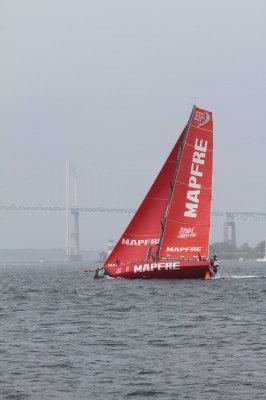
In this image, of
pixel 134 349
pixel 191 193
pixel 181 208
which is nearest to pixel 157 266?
pixel 181 208

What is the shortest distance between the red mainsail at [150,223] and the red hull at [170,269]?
1.19 meters

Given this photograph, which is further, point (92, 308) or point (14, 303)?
point (14, 303)

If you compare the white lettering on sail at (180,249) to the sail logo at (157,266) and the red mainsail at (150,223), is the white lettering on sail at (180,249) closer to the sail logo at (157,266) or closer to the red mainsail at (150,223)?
the red mainsail at (150,223)

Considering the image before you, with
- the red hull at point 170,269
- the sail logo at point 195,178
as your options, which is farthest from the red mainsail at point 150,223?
the red hull at point 170,269

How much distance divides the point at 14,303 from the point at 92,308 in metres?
4.66

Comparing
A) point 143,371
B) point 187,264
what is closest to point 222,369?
point 143,371

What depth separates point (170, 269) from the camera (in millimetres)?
42031

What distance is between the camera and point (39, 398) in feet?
46.6

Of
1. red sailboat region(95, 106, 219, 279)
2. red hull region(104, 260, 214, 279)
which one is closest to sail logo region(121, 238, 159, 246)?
red sailboat region(95, 106, 219, 279)

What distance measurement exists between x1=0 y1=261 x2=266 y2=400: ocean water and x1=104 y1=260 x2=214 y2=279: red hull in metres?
9.29

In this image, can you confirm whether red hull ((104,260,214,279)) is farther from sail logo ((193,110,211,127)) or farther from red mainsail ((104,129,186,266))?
sail logo ((193,110,211,127))

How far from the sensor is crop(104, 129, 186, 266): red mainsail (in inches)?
1743

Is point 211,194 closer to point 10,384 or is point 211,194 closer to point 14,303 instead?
point 14,303

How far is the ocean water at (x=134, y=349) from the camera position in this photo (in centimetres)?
1490
